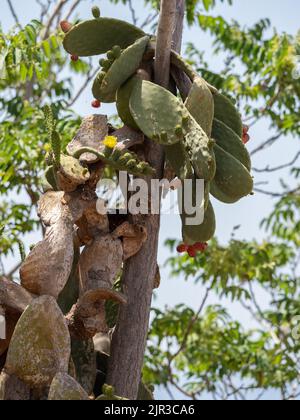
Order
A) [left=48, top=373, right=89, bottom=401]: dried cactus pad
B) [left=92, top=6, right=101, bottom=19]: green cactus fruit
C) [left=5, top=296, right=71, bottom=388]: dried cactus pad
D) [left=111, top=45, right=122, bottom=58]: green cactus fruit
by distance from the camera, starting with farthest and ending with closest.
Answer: [left=92, top=6, right=101, bottom=19]: green cactus fruit → [left=111, top=45, right=122, bottom=58]: green cactus fruit → [left=5, top=296, right=71, bottom=388]: dried cactus pad → [left=48, top=373, right=89, bottom=401]: dried cactus pad

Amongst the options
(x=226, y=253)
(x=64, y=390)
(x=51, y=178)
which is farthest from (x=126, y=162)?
(x=226, y=253)

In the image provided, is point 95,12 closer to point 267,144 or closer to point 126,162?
point 126,162

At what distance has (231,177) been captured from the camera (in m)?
2.02

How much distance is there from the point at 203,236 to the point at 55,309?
450 mm

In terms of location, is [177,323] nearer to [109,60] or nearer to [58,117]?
[58,117]

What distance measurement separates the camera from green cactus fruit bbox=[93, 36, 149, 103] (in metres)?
2.07

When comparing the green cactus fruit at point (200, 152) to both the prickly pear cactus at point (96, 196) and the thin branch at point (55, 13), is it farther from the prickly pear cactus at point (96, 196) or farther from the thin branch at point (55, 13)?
the thin branch at point (55, 13)

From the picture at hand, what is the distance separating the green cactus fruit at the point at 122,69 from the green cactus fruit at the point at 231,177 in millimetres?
261

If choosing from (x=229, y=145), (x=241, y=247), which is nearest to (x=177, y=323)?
(x=241, y=247)

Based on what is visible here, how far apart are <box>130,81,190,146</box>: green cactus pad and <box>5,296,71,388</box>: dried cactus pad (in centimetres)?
44

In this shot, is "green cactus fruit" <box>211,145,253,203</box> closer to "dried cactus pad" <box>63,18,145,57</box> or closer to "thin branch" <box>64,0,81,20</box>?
"dried cactus pad" <box>63,18,145,57</box>

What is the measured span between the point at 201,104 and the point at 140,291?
0.42 m

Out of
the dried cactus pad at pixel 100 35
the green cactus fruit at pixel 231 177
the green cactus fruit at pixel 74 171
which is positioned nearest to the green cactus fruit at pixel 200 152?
the green cactus fruit at pixel 231 177

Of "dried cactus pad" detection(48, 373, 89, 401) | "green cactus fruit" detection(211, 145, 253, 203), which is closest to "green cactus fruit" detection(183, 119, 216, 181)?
"green cactus fruit" detection(211, 145, 253, 203)
